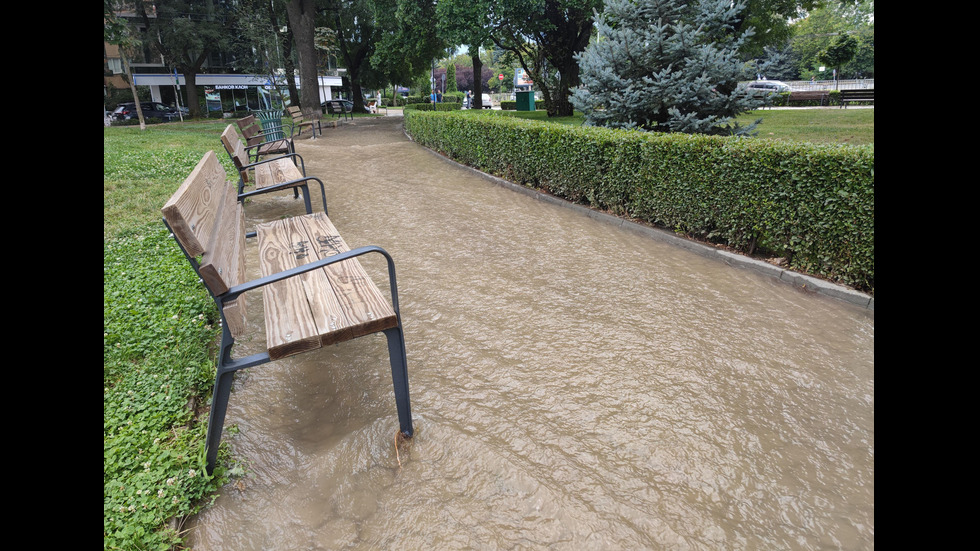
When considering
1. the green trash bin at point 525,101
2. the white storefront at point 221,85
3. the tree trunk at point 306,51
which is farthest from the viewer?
the white storefront at point 221,85

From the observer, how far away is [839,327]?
12.6 ft

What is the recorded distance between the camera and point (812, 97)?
80.4 feet

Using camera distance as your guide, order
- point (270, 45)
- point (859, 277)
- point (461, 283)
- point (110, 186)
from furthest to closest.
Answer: point (270, 45) → point (110, 186) → point (461, 283) → point (859, 277)

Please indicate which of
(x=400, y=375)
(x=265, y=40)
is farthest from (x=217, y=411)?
(x=265, y=40)

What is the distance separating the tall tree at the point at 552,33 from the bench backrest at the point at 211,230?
15.5 m

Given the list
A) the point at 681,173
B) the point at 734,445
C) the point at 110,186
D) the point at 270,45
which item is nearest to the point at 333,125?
the point at 270,45

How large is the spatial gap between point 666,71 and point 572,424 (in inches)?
244

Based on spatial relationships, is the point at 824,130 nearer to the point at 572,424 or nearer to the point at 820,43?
the point at 572,424

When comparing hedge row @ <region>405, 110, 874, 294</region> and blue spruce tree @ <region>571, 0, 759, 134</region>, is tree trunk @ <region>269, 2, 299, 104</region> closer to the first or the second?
blue spruce tree @ <region>571, 0, 759, 134</region>

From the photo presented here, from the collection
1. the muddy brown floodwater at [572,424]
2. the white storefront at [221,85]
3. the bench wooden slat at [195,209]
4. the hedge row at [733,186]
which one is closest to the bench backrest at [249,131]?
the hedge row at [733,186]

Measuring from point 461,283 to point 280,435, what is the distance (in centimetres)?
229

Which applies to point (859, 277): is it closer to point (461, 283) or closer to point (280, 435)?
point (461, 283)

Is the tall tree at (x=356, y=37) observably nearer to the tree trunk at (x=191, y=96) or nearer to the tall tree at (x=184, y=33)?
the tall tree at (x=184, y=33)

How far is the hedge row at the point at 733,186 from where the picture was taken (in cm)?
427
